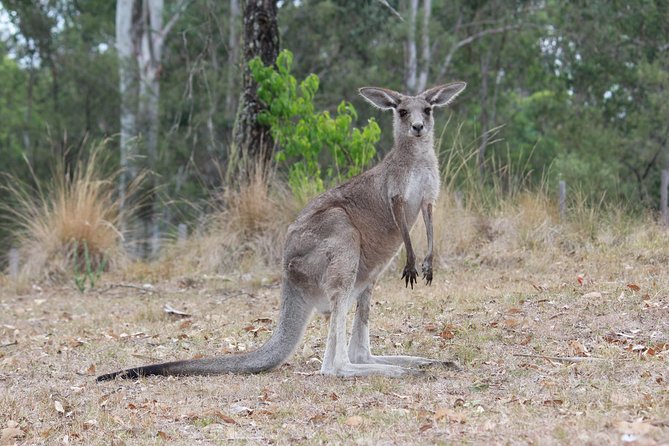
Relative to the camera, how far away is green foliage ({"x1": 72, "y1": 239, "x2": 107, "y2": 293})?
985 centimetres

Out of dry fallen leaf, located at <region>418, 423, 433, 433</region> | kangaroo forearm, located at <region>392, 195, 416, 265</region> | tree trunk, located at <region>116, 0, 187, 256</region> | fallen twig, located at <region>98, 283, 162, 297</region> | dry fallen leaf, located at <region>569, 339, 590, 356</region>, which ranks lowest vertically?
fallen twig, located at <region>98, 283, 162, 297</region>

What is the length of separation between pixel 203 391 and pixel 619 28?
18.6 m

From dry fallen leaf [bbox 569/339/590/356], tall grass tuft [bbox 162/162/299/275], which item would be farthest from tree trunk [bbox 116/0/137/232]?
dry fallen leaf [bbox 569/339/590/356]

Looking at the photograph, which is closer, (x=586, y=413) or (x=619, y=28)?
(x=586, y=413)

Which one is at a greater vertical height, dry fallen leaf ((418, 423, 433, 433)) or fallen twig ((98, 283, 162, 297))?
dry fallen leaf ((418, 423, 433, 433))

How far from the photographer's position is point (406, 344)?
20.3 ft

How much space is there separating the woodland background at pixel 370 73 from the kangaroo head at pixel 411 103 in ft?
42.5

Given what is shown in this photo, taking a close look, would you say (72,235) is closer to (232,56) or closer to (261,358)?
(261,358)

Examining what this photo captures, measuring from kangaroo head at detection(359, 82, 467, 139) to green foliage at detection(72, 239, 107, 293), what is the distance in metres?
4.76

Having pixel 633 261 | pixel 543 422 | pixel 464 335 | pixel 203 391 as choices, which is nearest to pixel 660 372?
pixel 543 422

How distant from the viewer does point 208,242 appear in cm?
1071

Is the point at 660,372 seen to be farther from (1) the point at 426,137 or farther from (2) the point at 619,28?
(2) the point at 619,28

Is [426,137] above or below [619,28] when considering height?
below

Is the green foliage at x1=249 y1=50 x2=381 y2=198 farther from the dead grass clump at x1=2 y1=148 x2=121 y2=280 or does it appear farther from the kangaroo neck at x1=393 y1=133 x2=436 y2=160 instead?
the kangaroo neck at x1=393 y1=133 x2=436 y2=160
